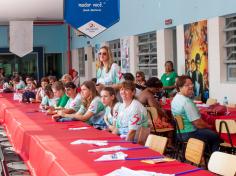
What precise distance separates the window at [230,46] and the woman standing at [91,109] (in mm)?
4206

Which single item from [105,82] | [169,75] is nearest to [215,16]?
[169,75]

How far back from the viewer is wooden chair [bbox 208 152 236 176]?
3414 mm

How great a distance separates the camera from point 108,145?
4.42m

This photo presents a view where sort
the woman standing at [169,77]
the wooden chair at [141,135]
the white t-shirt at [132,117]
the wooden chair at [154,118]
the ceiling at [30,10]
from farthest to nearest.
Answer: the ceiling at [30,10], the woman standing at [169,77], the wooden chair at [154,118], the white t-shirt at [132,117], the wooden chair at [141,135]

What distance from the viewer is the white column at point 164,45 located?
503 inches

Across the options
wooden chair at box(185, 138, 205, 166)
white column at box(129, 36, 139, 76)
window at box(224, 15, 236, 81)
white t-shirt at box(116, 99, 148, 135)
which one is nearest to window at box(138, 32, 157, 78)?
white column at box(129, 36, 139, 76)

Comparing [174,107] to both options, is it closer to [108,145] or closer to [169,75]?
[108,145]

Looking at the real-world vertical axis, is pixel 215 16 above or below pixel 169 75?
above

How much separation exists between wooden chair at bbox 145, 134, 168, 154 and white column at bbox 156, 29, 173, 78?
836cm

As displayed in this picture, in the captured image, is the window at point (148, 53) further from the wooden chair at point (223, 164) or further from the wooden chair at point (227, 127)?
the wooden chair at point (223, 164)

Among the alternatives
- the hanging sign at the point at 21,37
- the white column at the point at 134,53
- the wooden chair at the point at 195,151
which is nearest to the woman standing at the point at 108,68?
the wooden chair at the point at 195,151

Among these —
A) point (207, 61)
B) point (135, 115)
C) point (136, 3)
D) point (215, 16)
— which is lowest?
point (135, 115)

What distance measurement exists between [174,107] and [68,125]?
136cm

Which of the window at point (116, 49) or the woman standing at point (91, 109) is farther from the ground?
the window at point (116, 49)
